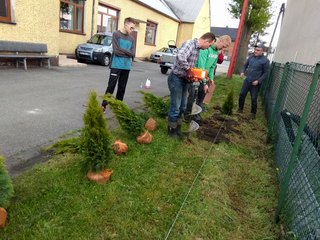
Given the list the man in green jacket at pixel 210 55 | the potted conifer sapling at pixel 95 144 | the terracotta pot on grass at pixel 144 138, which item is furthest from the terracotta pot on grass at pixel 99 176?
the man in green jacket at pixel 210 55

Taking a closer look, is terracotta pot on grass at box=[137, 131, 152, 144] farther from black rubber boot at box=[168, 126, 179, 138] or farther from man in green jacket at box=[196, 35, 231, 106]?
man in green jacket at box=[196, 35, 231, 106]

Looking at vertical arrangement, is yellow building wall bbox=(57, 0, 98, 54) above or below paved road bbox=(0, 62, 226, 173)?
above

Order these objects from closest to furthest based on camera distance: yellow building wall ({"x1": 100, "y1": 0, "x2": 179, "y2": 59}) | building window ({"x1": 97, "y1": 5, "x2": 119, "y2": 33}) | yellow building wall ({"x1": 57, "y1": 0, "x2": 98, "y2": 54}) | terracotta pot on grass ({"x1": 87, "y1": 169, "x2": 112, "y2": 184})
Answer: terracotta pot on grass ({"x1": 87, "y1": 169, "x2": 112, "y2": 184}) < yellow building wall ({"x1": 57, "y1": 0, "x2": 98, "y2": 54}) < building window ({"x1": 97, "y1": 5, "x2": 119, "y2": 33}) < yellow building wall ({"x1": 100, "y1": 0, "x2": 179, "y2": 59})

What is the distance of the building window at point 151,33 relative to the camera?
89.5ft

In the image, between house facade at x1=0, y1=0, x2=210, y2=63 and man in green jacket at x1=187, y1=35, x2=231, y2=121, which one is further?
house facade at x1=0, y1=0, x2=210, y2=63

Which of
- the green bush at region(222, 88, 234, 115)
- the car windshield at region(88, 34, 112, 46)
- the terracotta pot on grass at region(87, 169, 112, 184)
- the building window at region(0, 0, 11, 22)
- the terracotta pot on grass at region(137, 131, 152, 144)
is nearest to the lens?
the terracotta pot on grass at region(87, 169, 112, 184)

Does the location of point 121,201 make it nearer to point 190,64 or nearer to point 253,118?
point 190,64

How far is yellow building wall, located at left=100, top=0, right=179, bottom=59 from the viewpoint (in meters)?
22.1

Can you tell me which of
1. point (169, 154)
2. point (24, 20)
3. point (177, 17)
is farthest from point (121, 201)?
point (177, 17)

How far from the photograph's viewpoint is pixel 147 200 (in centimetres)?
306

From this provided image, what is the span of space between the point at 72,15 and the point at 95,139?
16.9 metres

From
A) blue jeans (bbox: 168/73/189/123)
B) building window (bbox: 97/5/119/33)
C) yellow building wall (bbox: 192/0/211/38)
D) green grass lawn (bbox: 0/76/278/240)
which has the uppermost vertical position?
yellow building wall (bbox: 192/0/211/38)

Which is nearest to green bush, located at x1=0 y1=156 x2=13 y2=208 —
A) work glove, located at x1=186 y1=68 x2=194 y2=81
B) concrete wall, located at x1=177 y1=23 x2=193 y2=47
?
work glove, located at x1=186 y1=68 x2=194 y2=81

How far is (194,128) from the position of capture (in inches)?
202
